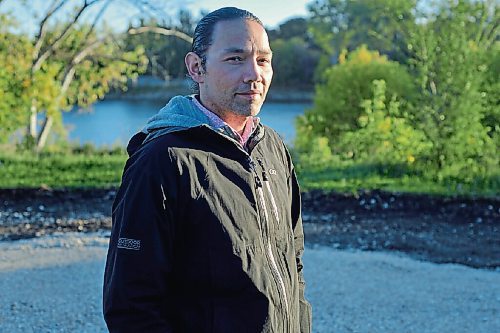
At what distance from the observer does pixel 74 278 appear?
243 inches

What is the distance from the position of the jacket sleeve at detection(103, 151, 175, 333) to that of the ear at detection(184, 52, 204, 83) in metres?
0.35

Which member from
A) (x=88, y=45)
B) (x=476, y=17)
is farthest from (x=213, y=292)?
(x=88, y=45)

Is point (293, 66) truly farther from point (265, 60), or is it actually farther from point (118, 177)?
point (265, 60)

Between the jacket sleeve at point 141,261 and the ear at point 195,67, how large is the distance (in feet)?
1.14

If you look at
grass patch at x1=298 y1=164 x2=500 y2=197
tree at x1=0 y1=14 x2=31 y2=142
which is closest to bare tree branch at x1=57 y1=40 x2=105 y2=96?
tree at x1=0 y1=14 x2=31 y2=142

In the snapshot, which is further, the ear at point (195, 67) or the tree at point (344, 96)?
the tree at point (344, 96)

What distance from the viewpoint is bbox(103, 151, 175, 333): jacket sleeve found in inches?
67.4

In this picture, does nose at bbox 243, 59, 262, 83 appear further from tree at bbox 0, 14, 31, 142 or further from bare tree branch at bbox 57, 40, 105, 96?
bare tree branch at bbox 57, 40, 105, 96

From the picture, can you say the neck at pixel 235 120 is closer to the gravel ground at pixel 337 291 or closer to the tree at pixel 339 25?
the gravel ground at pixel 337 291

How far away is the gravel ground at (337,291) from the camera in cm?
505

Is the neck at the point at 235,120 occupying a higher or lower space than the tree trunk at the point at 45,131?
higher

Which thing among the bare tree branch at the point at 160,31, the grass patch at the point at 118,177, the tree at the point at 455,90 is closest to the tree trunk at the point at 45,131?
the bare tree branch at the point at 160,31

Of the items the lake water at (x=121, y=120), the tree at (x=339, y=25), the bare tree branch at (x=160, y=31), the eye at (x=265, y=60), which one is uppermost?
the tree at (x=339, y=25)

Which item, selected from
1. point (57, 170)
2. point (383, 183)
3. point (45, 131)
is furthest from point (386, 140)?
point (45, 131)
